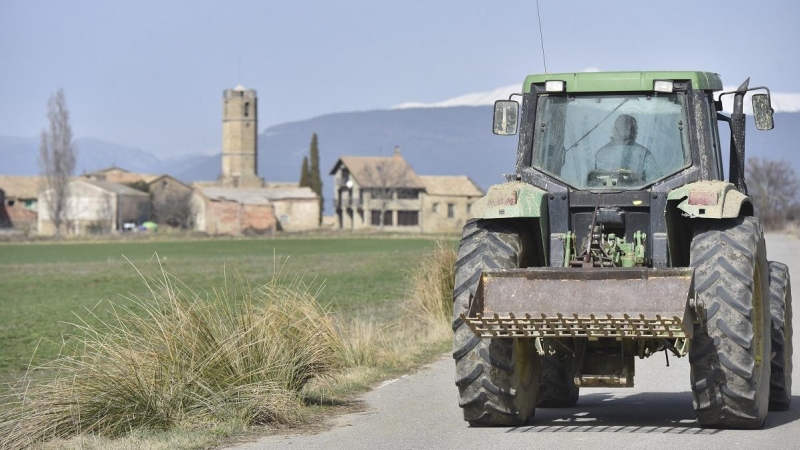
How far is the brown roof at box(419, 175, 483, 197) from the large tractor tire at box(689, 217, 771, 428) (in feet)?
434

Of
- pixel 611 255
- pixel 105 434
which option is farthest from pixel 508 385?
pixel 105 434

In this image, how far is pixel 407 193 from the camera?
144 m

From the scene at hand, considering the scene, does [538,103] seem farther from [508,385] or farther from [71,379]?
[71,379]

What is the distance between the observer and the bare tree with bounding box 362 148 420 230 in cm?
14100

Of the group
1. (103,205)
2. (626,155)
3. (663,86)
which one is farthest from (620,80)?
(103,205)

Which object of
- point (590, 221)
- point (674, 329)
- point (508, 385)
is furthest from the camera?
point (590, 221)

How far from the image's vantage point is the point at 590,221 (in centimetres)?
1127

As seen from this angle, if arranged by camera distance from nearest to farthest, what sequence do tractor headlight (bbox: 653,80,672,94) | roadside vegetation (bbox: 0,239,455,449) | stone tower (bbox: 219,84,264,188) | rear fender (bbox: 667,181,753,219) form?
rear fender (bbox: 667,181,753,219)
roadside vegetation (bbox: 0,239,455,449)
tractor headlight (bbox: 653,80,672,94)
stone tower (bbox: 219,84,264,188)

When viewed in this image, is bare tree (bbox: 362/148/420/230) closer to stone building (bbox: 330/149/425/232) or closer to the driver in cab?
stone building (bbox: 330/149/425/232)

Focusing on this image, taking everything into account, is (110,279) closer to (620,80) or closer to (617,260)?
(620,80)

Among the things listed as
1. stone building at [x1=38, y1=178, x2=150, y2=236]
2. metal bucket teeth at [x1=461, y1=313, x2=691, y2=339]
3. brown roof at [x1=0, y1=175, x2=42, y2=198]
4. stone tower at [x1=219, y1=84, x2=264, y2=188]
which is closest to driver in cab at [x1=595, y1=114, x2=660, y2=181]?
metal bucket teeth at [x1=461, y1=313, x2=691, y2=339]

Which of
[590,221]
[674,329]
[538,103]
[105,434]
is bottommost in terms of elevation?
[105,434]

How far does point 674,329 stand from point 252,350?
392 cm

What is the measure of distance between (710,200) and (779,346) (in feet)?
6.42
